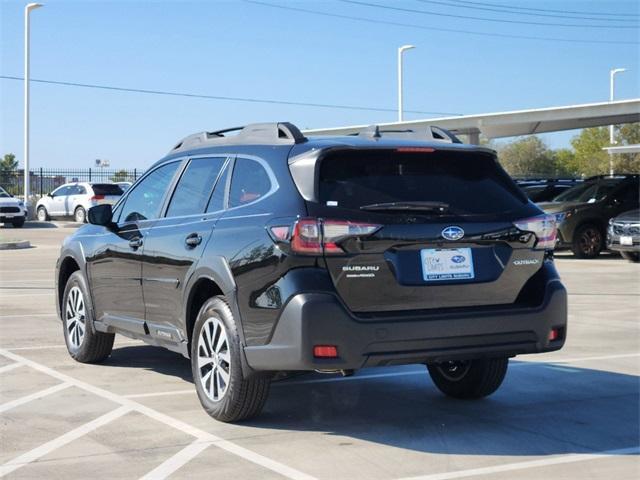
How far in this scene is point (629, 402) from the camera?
7.36m

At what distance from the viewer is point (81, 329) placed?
8945 mm

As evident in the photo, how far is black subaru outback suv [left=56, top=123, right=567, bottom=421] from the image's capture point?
5.88m

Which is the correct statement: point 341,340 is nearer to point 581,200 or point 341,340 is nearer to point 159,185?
point 159,185

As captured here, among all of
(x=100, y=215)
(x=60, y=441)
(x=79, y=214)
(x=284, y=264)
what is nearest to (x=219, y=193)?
(x=284, y=264)

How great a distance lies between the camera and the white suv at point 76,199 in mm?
38031

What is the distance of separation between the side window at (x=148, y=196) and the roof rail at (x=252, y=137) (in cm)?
20

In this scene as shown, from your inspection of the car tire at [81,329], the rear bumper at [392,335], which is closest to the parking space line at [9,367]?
the car tire at [81,329]

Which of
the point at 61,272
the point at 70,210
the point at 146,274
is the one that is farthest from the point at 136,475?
the point at 70,210

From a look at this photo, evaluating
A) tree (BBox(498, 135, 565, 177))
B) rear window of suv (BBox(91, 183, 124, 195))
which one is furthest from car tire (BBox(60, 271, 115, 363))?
tree (BBox(498, 135, 565, 177))

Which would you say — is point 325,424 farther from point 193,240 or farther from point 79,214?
point 79,214

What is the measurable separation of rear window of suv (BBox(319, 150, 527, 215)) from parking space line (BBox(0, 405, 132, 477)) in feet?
6.77

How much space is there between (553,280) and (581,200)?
16372 mm

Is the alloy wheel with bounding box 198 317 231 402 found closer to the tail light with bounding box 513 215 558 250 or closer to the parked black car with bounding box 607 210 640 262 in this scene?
the tail light with bounding box 513 215 558 250

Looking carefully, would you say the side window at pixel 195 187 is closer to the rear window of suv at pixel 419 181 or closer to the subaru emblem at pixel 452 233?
the rear window of suv at pixel 419 181
